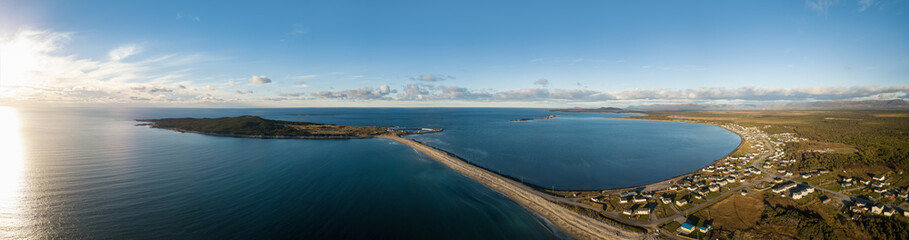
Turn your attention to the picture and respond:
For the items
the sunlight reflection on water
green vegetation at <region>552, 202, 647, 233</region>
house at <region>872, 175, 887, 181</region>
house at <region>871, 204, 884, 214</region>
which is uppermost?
the sunlight reflection on water

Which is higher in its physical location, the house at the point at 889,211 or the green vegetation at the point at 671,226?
the house at the point at 889,211

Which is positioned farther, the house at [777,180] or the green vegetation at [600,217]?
the house at [777,180]

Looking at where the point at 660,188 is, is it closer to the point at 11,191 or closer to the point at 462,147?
the point at 462,147

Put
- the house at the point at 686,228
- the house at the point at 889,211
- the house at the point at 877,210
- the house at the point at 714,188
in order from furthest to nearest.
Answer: the house at the point at 714,188 < the house at the point at 877,210 < the house at the point at 889,211 < the house at the point at 686,228

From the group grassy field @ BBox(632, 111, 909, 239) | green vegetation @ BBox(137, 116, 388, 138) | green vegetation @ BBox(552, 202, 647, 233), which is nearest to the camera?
grassy field @ BBox(632, 111, 909, 239)

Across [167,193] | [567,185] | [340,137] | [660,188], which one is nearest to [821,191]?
[660,188]

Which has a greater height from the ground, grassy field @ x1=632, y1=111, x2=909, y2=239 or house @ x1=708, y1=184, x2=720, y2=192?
house @ x1=708, y1=184, x2=720, y2=192

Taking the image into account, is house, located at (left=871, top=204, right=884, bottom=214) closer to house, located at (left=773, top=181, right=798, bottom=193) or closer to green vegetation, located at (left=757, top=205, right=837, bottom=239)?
green vegetation, located at (left=757, top=205, right=837, bottom=239)

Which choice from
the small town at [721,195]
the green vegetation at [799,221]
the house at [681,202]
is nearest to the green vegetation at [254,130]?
the small town at [721,195]

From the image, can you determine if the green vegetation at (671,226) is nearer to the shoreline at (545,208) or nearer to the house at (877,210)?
the shoreline at (545,208)

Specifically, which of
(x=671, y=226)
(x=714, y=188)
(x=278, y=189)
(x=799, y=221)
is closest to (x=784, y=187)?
(x=714, y=188)

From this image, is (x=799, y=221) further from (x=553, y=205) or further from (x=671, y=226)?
(x=553, y=205)

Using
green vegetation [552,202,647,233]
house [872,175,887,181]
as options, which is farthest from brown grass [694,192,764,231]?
house [872,175,887,181]
